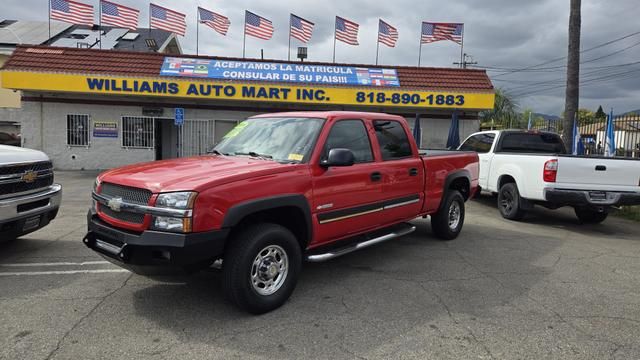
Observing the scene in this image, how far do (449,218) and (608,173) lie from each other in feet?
10.4

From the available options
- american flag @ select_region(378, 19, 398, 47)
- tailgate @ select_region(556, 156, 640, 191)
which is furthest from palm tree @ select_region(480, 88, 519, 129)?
tailgate @ select_region(556, 156, 640, 191)

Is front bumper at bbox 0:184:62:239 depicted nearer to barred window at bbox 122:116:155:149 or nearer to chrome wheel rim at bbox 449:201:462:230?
chrome wheel rim at bbox 449:201:462:230

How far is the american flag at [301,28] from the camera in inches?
855

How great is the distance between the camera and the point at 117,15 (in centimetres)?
1959

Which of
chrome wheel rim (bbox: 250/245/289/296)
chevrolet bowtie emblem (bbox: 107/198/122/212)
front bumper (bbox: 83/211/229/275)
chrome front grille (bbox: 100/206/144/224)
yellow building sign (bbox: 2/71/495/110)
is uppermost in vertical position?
yellow building sign (bbox: 2/71/495/110)

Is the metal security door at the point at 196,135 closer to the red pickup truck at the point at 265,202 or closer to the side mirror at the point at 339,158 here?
the red pickup truck at the point at 265,202

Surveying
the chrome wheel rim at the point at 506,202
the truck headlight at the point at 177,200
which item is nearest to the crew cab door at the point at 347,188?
the truck headlight at the point at 177,200

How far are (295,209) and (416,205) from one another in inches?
93.2

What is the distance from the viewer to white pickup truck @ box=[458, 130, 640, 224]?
25.5ft

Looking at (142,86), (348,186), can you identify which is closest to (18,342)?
(348,186)

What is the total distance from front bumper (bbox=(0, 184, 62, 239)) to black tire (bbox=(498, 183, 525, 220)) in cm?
801

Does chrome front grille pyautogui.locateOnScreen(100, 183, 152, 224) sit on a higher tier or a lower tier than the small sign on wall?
lower

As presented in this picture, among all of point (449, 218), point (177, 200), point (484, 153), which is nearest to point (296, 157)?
point (177, 200)

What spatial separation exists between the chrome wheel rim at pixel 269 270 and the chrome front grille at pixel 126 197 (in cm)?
106
